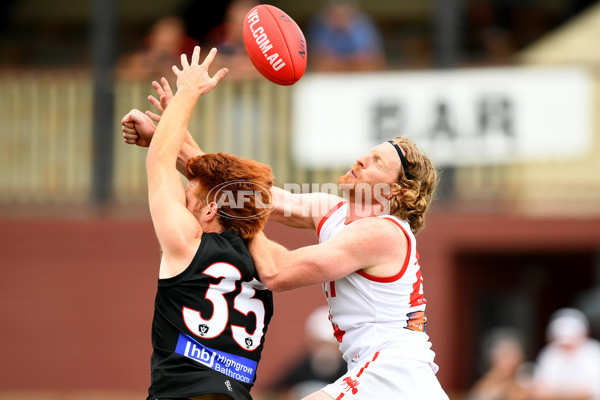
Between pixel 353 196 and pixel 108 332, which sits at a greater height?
pixel 353 196

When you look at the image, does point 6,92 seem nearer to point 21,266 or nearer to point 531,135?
point 21,266

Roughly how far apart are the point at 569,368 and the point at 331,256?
18.5ft

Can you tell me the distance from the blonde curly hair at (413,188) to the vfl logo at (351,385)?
777mm

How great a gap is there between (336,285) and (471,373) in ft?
24.4

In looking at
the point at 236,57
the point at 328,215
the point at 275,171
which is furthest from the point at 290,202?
the point at 236,57

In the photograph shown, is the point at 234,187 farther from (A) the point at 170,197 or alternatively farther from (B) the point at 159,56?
(B) the point at 159,56

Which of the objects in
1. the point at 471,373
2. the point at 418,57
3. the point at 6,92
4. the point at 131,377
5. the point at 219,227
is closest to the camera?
the point at 219,227

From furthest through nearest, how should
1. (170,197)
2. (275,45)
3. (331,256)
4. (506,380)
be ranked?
(506,380)
(275,45)
(331,256)
(170,197)

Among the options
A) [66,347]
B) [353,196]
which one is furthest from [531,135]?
[353,196]

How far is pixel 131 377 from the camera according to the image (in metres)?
10.0

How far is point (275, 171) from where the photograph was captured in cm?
1030

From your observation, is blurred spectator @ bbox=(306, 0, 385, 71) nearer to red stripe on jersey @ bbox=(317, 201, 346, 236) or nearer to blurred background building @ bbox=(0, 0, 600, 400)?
blurred background building @ bbox=(0, 0, 600, 400)

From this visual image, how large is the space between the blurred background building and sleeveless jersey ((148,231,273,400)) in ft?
18.2

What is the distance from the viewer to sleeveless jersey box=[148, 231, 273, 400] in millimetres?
4203
